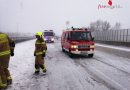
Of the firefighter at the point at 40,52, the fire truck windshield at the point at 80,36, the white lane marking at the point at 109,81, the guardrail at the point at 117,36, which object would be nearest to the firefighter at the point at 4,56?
the firefighter at the point at 40,52

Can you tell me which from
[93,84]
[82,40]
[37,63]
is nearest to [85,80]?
[93,84]

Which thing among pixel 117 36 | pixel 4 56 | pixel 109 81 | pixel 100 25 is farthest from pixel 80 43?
pixel 100 25

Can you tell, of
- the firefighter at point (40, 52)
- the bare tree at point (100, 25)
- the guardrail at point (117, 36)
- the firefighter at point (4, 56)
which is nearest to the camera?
the firefighter at point (4, 56)

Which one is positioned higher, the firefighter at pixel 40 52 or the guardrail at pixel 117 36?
the firefighter at pixel 40 52

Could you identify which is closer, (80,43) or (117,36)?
(80,43)

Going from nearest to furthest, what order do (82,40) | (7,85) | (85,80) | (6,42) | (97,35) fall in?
(6,42), (7,85), (85,80), (82,40), (97,35)

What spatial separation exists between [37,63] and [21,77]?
117 centimetres

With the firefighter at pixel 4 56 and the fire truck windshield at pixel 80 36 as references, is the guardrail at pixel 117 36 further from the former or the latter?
the firefighter at pixel 4 56

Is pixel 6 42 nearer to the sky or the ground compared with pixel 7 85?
nearer to the sky

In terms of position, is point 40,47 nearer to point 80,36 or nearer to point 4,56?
point 4,56

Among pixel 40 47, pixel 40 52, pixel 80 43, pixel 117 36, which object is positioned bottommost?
pixel 117 36

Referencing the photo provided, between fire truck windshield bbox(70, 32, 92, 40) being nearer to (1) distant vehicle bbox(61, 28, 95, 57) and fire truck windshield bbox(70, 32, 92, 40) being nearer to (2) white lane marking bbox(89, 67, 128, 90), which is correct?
(1) distant vehicle bbox(61, 28, 95, 57)

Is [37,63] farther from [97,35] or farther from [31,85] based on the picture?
[97,35]

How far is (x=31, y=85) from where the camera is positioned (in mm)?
9570
